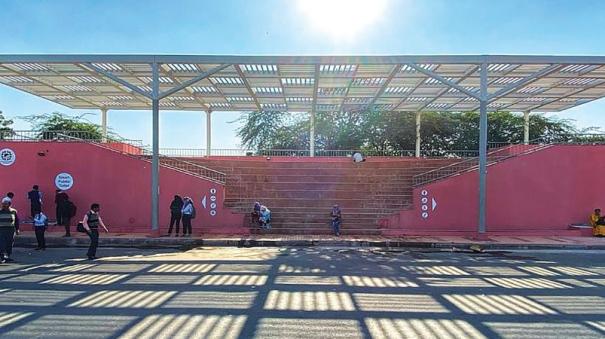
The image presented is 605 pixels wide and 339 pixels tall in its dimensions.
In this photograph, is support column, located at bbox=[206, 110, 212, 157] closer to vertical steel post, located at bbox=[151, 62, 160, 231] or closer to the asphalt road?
vertical steel post, located at bbox=[151, 62, 160, 231]

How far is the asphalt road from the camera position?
18.7 ft

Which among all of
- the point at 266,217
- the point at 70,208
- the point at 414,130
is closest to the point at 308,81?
the point at 266,217

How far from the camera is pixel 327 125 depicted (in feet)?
109

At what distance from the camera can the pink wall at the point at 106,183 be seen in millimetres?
16547

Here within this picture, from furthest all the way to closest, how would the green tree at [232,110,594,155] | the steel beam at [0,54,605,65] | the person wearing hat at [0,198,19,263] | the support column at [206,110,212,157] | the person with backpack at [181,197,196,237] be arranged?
the green tree at [232,110,594,155]
the support column at [206,110,212,157]
the person with backpack at [181,197,196,237]
the steel beam at [0,54,605,65]
the person wearing hat at [0,198,19,263]

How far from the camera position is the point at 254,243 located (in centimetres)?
1430

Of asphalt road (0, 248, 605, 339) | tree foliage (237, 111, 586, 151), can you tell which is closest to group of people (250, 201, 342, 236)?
asphalt road (0, 248, 605, 339)

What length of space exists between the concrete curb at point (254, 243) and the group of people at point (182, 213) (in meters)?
0.85

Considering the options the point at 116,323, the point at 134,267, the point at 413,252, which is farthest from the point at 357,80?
the point at 116,323

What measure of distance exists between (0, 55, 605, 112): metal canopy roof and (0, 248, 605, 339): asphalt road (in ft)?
19.4

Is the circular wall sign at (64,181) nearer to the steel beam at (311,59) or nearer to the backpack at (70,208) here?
the backpack at (70,208)

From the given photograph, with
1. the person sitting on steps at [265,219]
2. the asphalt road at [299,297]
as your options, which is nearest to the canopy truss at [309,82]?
the person sitting on steps at [265,219]

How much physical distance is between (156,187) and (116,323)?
9.68 m

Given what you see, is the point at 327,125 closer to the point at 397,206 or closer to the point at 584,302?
the point at 397,206
